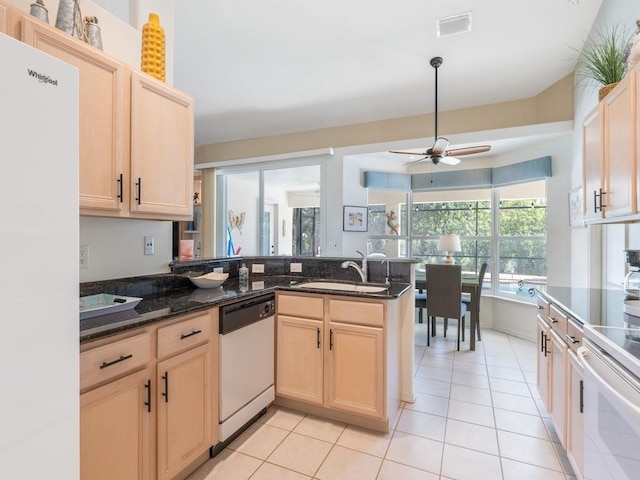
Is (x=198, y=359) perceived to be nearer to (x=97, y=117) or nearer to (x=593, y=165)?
(x=97, y=117)

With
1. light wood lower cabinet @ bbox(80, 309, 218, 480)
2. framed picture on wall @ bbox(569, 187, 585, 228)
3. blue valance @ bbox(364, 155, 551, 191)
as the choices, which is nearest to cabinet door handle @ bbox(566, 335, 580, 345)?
light wood lower cabinet @ bbox(80, 309, 218, 480)

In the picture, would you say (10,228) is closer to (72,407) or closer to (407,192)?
(72,407)

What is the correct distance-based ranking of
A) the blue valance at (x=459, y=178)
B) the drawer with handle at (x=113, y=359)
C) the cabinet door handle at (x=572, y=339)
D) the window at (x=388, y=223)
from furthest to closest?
the window at (x=388, y=223) → the blue valance at (x=459, y=178) → the cabinet door handle at (x=572, y=339) → the drawer with handle at (x=113, y=359)

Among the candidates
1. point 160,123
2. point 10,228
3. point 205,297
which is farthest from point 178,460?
point 160,123

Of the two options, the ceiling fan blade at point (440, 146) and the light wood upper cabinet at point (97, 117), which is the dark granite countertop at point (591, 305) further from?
the light wood upper cabinet at point (97, 117)

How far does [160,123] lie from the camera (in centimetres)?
188

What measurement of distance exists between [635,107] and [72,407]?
2522 millimetres

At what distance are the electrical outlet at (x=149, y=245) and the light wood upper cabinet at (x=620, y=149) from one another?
2.68 m

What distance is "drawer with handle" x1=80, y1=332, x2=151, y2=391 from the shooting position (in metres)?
1.22

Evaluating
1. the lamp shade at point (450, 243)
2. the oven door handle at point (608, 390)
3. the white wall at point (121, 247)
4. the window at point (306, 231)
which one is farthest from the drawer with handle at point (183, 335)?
the lamp shade at point (450, 243)

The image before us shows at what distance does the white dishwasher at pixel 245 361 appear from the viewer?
1900mm

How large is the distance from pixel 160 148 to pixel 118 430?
1435 millimetres

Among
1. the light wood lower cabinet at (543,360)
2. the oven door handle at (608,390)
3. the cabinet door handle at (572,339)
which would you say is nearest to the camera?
the oven door handle at (608,390)

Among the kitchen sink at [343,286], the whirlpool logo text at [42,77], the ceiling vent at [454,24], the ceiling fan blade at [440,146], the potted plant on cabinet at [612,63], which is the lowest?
the kitchen sink at [343,286]
